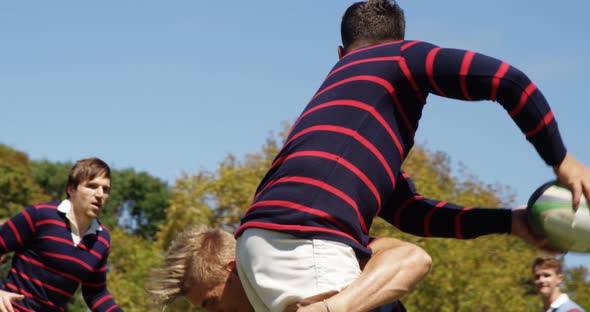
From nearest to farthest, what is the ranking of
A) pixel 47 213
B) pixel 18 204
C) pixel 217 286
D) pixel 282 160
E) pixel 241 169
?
pixel 282 160 → pixel 217 286 → pixel 47 213 → pixel 241 169 → pixel 18 204

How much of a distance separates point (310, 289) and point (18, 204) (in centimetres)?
3897

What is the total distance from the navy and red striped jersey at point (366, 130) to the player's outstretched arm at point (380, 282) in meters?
0.10

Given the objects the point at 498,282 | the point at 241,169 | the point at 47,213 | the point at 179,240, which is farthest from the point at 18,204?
the point at 179,240

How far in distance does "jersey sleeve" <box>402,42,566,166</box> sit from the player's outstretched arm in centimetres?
61

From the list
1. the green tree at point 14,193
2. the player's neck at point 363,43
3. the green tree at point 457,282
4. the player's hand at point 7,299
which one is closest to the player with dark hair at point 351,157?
the player's neck at point 363,43

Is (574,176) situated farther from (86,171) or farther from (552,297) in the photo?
(552,297)

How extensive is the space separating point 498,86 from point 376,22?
0.66 m

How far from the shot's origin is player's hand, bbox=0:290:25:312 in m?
6.37

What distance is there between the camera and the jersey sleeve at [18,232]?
22.5 ft

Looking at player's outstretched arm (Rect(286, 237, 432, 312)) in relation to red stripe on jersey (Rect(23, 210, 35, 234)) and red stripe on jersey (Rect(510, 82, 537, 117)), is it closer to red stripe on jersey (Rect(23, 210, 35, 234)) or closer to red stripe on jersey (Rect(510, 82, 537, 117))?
red stripe on jersey (Rect(510, 82, 537, 117))

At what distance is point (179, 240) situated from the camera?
13.2 ft

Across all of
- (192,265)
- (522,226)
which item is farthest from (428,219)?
(192,265)

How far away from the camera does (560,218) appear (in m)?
3.50

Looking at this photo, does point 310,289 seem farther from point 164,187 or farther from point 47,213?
point 164,187
